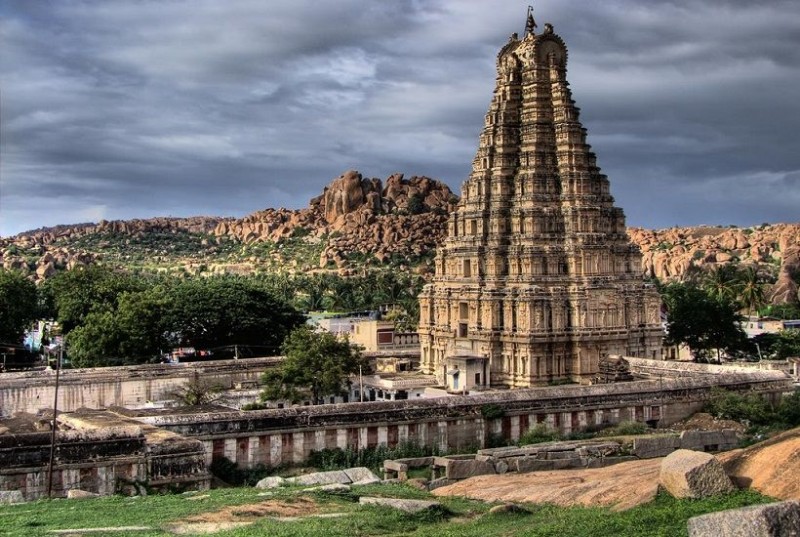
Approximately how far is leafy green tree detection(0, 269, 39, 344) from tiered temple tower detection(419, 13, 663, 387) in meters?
25.7

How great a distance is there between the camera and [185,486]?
1035 inches

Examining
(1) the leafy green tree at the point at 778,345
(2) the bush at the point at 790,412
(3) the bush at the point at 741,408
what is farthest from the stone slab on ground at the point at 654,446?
(1) the leafy green tree at the point at 778,345

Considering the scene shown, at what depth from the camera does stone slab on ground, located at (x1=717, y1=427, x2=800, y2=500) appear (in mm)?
16031

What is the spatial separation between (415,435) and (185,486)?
9.78 metres

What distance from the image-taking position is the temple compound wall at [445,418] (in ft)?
102

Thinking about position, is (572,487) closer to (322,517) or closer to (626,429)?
(322,517)

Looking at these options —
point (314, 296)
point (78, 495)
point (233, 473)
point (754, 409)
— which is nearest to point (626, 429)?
point (754, 409)

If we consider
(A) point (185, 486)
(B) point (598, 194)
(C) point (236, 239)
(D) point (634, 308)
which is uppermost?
(C) point (236, 239)

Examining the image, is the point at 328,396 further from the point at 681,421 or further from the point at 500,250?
the point at 681,421

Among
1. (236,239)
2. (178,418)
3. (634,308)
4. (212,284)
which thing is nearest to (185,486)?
(178,418)

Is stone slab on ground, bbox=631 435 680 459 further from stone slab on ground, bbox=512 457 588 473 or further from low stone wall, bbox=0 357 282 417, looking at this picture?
low stone wall, bbox=0 357 282 417

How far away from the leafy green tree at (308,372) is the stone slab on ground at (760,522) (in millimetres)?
33122

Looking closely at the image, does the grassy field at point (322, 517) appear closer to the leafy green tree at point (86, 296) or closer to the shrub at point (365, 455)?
the shrub at point (365, 455)

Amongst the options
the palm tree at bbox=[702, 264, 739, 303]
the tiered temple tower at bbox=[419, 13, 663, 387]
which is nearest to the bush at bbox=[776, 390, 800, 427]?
the tiered temple tower at bbox=[419, 13, 663, 387]
